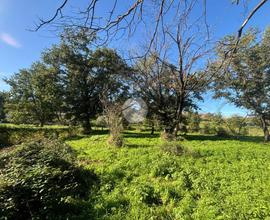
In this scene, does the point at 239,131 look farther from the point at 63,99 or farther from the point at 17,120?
the point at 17,120

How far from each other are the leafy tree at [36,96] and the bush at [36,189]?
1800cm

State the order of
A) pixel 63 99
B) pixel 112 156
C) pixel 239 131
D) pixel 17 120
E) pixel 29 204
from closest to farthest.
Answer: pixel 29 204 < pixel 112 156 < pixel 63 99 < pixel 17 120 < pixel 239 131

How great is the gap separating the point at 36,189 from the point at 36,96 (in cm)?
2305

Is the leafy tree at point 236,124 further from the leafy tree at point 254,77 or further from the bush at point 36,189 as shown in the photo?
the bush at point 36,189

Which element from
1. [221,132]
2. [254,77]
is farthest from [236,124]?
[254,77]

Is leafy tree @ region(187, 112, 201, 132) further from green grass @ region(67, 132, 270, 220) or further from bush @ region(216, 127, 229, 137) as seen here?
green grass @ region(67, 132, 270, 220)

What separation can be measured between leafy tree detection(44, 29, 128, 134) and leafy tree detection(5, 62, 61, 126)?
1164mm

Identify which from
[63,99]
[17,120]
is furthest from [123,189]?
[17,120]

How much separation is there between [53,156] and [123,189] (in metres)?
2.05

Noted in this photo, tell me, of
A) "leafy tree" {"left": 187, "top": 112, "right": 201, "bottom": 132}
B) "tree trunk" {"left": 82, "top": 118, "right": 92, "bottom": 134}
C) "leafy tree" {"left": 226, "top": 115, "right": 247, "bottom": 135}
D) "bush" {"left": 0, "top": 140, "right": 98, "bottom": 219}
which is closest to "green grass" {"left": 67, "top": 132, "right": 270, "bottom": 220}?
"bush" {"left": 0, "top": 140, "right": 98, "bottom": 219}

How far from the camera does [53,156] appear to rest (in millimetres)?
5934

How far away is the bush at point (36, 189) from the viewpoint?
3.91 m

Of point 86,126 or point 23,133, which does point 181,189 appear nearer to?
point 23,133

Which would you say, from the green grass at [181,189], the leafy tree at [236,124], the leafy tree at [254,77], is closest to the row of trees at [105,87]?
the leafy tree at [254,77]
